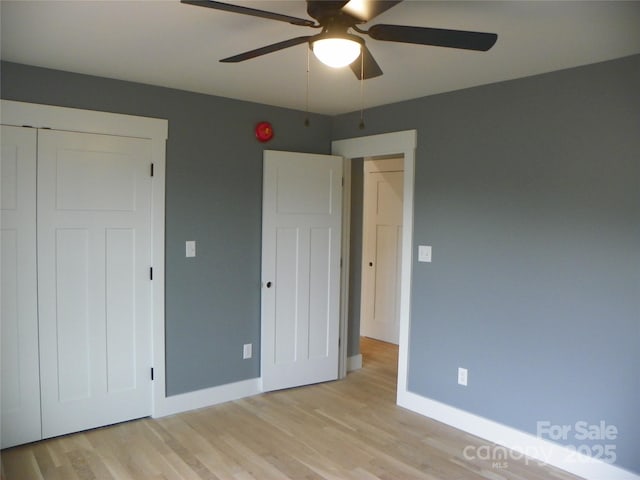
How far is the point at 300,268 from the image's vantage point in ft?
13.1

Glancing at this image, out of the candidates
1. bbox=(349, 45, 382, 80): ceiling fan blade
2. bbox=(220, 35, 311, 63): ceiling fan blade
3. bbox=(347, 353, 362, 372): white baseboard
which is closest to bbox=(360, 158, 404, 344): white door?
bbox=(347, 353, 362, 372): white baseboard

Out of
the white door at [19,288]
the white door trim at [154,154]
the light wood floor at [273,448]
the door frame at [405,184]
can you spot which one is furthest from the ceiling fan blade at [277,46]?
the light wood floor at [273,448]

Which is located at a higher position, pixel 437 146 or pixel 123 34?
pixel 123 34

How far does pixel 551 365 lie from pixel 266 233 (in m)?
2.20

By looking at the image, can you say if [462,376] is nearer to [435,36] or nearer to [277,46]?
[435,36]

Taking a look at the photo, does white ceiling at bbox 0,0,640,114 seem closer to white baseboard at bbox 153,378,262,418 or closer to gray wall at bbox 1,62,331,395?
gray wall at bbox 1,62,331,395

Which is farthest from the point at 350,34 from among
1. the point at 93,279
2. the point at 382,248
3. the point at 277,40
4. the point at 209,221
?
the point at 382,248

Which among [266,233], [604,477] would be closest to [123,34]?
[266,233]

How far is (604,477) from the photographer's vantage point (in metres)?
2.64

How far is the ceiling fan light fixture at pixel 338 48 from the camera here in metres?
1.75

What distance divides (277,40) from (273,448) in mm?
2376

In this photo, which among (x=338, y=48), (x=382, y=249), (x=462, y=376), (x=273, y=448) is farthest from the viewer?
(x=382, y=249)

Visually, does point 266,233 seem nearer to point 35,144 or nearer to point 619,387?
point 35,144

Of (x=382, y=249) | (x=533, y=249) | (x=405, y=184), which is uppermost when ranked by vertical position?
(x=405, y=184)
